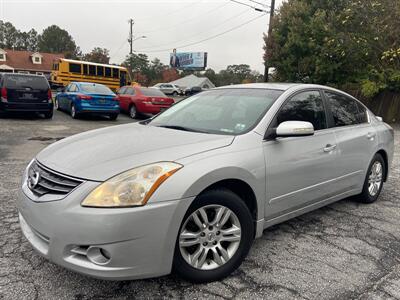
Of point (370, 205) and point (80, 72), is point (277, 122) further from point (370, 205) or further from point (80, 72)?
point (80, 72)

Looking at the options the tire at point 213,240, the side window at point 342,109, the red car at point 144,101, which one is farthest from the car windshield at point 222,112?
the red car at point 144,101

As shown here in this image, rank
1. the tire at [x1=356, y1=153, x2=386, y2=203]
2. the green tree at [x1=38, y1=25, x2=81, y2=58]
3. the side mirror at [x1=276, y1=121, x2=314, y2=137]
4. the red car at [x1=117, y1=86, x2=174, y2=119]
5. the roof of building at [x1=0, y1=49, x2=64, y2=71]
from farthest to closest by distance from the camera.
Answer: the green tree at [x1=38, y1=25, x2=81, y2=58]
the roof of building at [x1=0, y1=49, x2=64, y2=71]
the red car at [x1=117, y1=86, x2=174, y2=119]
the tire at [x1=356, y1=153, x2=386, y2=203]
the side mirror at [x1=276, y1=121, x2=314, y2=137]

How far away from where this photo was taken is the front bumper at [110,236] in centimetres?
230

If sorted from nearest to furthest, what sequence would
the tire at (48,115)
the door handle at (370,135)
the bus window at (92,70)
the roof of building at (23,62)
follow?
the door handle at (370,135) < the tire at (48,115) < the bus window at (92,70) < the roof of building at (23,62)

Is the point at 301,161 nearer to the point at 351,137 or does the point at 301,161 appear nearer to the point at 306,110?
the point at 306,110

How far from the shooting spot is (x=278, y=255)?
330 centimetres

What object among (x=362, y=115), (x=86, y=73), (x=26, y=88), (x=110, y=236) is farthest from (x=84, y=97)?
(x=86, y=73)

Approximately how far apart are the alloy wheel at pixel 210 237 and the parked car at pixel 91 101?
11385 millimetres

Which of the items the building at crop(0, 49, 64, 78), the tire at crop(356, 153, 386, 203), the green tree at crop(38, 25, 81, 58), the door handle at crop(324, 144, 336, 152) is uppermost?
the green tree at crop(38, 25, 81, 58)

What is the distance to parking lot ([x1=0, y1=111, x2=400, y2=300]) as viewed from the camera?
2.65 meters

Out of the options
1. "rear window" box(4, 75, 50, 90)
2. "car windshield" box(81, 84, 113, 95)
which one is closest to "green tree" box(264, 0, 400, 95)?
"car windshield" box(81, 84, 113, 95)

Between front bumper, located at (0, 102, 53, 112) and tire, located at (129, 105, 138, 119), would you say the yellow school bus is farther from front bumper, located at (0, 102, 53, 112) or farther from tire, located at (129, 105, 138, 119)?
front bumper, located at (0, 102, 53, 112)

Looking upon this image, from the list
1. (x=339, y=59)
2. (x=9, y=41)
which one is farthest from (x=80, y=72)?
(x=9, y=41)

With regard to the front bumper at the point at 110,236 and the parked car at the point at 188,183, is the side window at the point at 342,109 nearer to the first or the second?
the parked car at the point at 188,183
